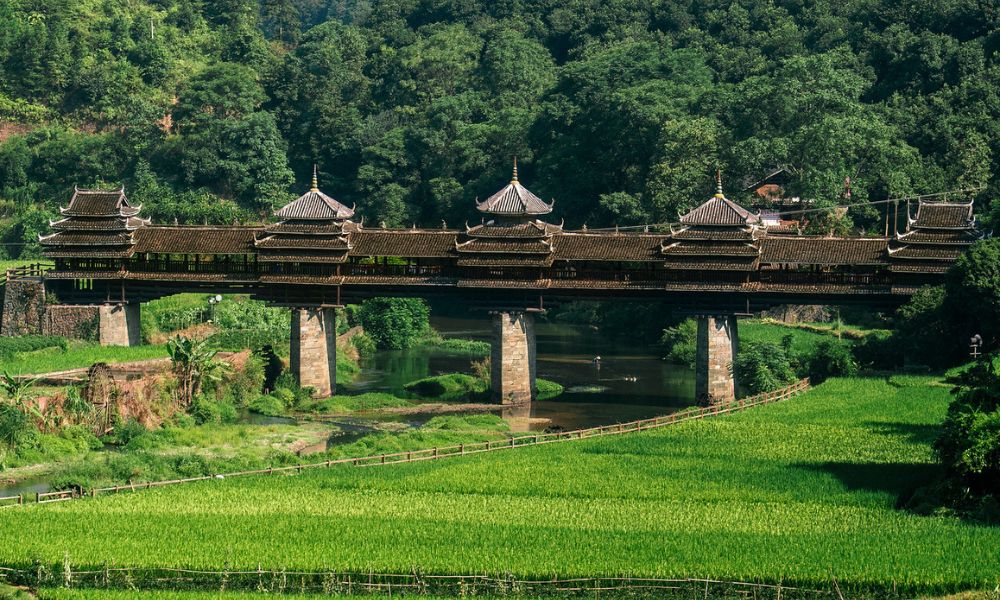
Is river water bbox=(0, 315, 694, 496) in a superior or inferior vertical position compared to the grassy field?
inferior

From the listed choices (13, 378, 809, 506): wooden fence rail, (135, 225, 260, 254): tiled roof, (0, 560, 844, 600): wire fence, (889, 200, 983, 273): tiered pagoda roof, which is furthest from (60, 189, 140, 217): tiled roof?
(0, 560, 844, 600): wire fence

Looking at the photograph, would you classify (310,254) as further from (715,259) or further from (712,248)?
(715,259)

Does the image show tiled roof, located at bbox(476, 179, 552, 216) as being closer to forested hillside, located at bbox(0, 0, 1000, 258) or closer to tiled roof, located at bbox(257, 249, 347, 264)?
Result: tiled roof, located at bbox(257, 249, 347, 264)

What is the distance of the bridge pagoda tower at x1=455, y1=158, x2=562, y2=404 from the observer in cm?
8912

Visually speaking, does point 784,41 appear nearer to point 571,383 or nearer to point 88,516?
point 571,383

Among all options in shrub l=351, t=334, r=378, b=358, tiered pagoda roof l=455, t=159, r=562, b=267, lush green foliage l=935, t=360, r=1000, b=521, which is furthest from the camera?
shrub l=351, t=334, r=378, b=358

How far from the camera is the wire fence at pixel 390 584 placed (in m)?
52.8

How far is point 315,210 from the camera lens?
91500 millimetres

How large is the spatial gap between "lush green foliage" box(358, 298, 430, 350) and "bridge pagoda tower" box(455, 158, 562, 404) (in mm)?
19844

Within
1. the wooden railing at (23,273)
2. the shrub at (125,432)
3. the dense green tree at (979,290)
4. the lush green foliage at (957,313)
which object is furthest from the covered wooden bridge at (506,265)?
the shrub at (125,432)

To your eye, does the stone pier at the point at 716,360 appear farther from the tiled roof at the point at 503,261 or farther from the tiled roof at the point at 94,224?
the tiled roof at the point at 94,224

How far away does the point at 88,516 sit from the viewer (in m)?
61.2

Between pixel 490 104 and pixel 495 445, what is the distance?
7578cm

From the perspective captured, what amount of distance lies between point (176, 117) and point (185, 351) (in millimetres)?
69549
